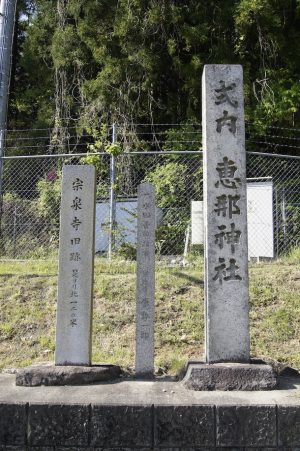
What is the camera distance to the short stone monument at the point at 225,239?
3900 mm

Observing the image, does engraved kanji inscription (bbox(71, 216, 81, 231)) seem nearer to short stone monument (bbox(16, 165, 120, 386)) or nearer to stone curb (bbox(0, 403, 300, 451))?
short stone monument (bbox(16, 165, 120, 386))

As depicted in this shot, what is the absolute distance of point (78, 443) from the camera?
11.0 feet

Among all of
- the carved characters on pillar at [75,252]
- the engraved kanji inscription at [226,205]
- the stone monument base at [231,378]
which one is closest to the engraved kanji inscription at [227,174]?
the engraved kanji inscription at [226,205]

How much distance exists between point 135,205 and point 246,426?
561 cm

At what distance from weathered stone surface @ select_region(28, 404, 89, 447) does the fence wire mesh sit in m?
4.25

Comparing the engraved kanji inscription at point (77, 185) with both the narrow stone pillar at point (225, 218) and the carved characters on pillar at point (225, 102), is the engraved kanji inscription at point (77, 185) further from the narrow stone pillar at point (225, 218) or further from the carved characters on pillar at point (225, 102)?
the carved characters on pillar at point (225, 102)

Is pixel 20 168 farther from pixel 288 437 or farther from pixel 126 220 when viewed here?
pixel 288 437

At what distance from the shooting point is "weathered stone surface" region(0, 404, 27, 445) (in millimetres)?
3387

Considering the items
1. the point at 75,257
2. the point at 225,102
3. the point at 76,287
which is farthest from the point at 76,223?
the point at 225,102

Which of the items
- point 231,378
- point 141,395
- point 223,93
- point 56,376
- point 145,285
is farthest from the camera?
point 145,285

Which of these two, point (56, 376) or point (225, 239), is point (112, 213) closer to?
point (225, 239)

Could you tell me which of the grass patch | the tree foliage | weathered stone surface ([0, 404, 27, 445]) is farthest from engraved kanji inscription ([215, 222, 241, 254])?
the tree foliage

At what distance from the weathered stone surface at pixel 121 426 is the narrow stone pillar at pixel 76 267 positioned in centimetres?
95

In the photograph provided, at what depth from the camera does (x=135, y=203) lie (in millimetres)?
8586
